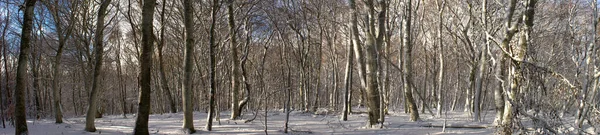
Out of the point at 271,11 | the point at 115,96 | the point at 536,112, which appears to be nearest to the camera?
the point at 536,112

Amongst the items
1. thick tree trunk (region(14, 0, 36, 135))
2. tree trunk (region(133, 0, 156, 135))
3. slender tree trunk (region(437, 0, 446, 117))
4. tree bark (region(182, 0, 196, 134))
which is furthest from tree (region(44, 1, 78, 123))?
slender tree trunk (region(437, 0, 446, 117))

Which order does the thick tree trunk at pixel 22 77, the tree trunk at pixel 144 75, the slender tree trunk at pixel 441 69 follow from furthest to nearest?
the slender tree trunk at pixel 441 69 < the tree trunk at pixel 144 75 < the thick tree trunk at pixel 22 77

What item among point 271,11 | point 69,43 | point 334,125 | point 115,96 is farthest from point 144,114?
point 115,96

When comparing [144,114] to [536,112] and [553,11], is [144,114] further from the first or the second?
[553,11]

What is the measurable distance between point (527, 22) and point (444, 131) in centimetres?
352

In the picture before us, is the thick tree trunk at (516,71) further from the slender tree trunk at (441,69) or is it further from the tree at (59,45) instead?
the tree at (59,45)

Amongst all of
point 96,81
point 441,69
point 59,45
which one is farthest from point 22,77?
point 441,69

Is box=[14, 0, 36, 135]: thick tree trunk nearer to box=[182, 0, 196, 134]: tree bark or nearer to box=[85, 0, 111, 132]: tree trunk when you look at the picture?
box=[85, 0, 111, 132]: tree trunk

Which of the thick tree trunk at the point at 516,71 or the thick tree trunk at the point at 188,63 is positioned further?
the thick tree trunk at the point at 188,63

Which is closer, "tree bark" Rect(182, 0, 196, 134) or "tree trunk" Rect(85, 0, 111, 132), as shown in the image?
"tree bark" Rect(182, 0, 196, 134)

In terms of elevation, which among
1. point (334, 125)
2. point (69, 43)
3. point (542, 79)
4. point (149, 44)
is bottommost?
point (334, 125)

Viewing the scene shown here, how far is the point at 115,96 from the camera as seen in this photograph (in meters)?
42.8

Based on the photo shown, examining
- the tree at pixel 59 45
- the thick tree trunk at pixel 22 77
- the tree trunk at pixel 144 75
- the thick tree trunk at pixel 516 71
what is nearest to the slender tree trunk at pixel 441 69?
the thick tree trunk at pixel 516 71

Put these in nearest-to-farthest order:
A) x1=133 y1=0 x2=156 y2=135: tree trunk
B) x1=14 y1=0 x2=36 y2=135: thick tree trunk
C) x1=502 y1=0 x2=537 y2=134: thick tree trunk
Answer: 1. x1=502 y1=0 x2=537 y2=134: thick tree trunk
2. x1=14 y1=0 x2=36 y2=135: thick tree trunk
3. x1=133 y1=0 x2=156 y2=135: tree trunk
